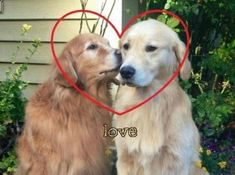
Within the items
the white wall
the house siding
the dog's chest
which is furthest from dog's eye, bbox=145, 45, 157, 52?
the house siding

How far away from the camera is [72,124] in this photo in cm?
369

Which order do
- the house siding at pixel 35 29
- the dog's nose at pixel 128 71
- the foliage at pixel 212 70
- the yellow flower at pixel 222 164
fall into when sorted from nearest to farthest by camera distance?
1. the dog's nose at pixel 128 71
2. the yellow flower at pixel 222 164
3. the foliage at pixel 212 70
4. the house siding at pixel 35 29

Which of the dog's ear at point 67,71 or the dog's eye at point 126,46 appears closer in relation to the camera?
the dog's eye at point 126,46

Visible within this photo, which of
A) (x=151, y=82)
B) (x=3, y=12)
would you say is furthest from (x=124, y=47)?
(x=3, y=12)

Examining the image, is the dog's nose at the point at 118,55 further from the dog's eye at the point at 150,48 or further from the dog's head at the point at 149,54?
the dog's eye at the point at 150,48

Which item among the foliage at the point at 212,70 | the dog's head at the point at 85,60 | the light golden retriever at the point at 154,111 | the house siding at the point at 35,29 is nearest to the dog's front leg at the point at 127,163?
the light golden retriever at the point at 154,111

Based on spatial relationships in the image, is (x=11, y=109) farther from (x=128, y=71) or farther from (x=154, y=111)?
(x=128, y=71)

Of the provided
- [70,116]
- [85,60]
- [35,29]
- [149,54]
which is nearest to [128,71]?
[149,54]

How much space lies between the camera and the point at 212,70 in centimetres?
548

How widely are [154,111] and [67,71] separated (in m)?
0.78

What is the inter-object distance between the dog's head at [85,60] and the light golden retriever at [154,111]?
1.03 feet

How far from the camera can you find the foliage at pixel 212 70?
4633mm

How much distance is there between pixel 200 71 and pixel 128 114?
2763mm

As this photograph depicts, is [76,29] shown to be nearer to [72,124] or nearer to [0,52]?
[0,52]
